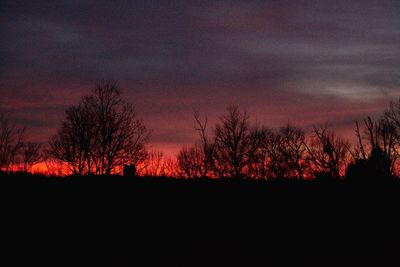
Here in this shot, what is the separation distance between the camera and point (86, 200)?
12.4 meters

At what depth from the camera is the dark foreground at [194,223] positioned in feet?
37.9

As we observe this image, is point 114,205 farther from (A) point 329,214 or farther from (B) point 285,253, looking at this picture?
(A) point 329,214

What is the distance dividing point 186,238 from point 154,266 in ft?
5.92

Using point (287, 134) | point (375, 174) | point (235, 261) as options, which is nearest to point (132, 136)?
point (287, 134)

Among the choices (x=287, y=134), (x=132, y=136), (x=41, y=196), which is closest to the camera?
(x=41, y=196)

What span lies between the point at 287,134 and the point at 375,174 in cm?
4796

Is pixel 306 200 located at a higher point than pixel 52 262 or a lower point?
higher

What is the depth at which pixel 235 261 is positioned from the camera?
12.0 metres

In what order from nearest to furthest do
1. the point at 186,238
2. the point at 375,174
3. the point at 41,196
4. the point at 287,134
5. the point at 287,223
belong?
1. the point at 41,196
2. the point at 186,238
3. the point at 287,223
4. the point at 375,174
5. the point at 287,134

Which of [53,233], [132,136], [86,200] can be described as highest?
[132,136]

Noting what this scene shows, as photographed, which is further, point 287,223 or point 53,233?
point 287,223

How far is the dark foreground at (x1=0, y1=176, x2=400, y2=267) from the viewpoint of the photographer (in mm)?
11539

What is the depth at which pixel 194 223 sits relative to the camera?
→ 1322 centimetres

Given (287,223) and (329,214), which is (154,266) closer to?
(287,223)
